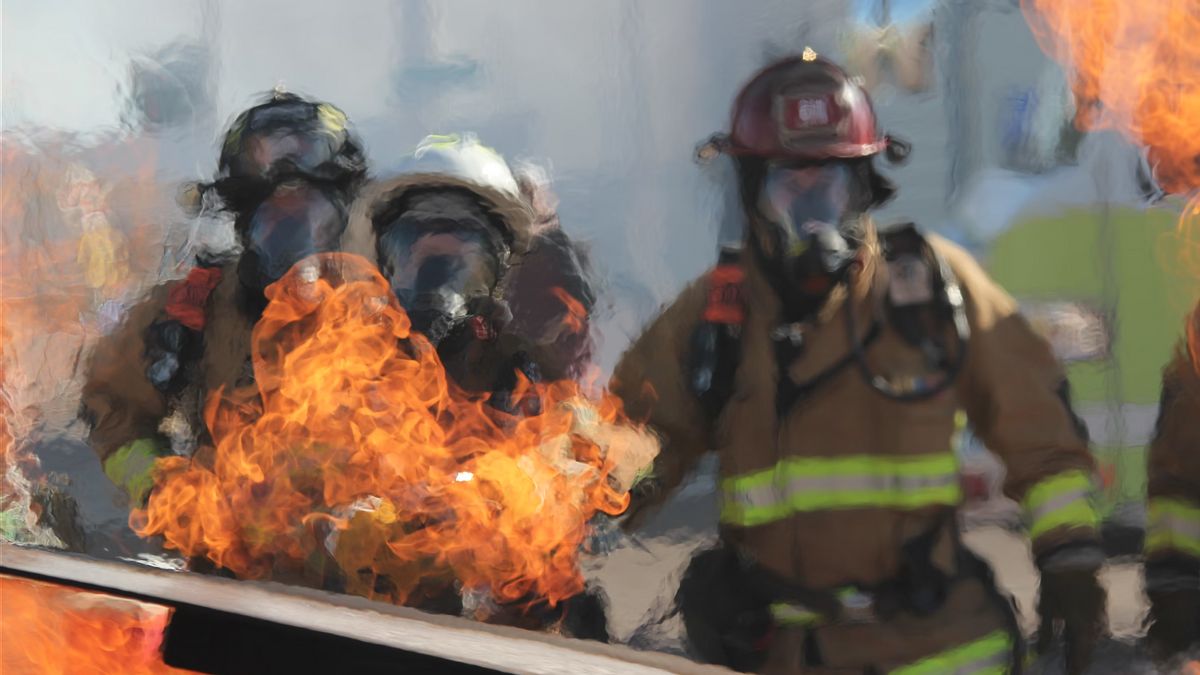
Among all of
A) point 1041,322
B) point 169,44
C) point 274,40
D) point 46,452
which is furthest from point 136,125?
point 1041,322

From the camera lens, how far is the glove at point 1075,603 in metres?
2.33

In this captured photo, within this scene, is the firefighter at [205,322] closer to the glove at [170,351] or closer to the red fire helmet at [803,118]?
the glove at [170,351]

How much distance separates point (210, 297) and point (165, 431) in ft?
1.54

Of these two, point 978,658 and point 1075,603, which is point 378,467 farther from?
point 1075,603

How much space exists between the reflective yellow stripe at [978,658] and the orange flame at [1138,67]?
1.57 meters

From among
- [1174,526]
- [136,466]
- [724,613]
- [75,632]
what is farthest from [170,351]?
[1174,526]

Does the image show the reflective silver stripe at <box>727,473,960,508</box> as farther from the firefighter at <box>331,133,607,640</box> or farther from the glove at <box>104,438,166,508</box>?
the glove at <box>104,438,166,508</box>

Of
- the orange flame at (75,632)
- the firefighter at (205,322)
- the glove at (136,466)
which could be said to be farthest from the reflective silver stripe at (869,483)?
the glove at (136,466)

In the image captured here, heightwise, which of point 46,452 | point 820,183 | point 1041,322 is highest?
point 820,183

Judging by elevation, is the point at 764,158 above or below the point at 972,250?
above

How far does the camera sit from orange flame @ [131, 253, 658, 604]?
9.09 ft

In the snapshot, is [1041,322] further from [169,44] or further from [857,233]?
[169,44]

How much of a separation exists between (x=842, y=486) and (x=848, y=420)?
0.52ft

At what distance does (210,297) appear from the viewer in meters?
3.55
